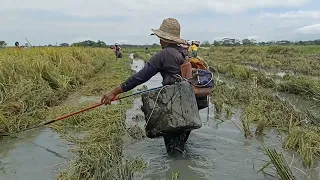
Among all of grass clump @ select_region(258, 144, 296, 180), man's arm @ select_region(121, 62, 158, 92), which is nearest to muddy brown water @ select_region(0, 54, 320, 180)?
grass clump @ select_region(258, 144, 296, 180)

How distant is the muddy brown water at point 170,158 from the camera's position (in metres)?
4.20

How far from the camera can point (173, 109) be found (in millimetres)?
4086

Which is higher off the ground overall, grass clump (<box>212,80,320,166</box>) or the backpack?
the backpack

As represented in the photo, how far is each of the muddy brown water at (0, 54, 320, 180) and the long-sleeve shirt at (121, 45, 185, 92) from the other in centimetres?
107

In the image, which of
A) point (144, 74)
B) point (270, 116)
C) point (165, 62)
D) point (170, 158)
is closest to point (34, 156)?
point (170, 158)

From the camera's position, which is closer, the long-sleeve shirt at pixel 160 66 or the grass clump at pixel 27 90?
the long-sleeve shirt at pixel 160 66

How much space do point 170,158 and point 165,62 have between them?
4.45ft

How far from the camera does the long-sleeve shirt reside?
4234mm

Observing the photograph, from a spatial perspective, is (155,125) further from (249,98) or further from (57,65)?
(57,65)

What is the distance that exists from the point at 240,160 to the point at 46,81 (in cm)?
572

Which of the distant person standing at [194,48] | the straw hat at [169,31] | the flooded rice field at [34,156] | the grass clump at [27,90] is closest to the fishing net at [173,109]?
the straw hat at [169,31]

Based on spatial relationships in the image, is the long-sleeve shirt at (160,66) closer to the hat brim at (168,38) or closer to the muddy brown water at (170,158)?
the hat brim at (168,38)

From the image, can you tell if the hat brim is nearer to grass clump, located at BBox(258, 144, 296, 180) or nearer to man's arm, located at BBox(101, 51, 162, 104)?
man's arm, located at BBox(101, 51, 162, 104)

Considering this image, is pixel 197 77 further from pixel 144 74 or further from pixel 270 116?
pixel 270 116
